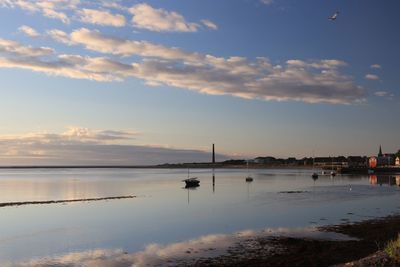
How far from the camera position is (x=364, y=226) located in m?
37.7

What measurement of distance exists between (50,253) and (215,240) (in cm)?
1130

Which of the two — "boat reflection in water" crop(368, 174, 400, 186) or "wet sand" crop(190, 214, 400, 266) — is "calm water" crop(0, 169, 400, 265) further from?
"boat reflection in water" crop(368, 174, 400, 186)

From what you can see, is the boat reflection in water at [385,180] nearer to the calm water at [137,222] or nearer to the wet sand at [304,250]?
the calm water at [137,222]

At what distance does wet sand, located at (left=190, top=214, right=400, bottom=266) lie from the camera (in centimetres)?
2444

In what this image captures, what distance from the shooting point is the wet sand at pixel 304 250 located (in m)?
24.4

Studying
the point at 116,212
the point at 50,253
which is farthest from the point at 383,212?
the point at 50,253

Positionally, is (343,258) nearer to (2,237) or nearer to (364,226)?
(364,226)

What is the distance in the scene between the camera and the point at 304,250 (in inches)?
1084

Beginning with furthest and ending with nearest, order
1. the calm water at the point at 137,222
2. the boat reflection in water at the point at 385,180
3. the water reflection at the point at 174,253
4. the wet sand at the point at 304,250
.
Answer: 1. the boat reflection in water at the point at 385,180
2. the calm water at the point at 137,222
3. the water reflection at the point at 174,253
4. the wet sand at the point at 304,250

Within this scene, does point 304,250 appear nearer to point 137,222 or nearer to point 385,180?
point 137,222

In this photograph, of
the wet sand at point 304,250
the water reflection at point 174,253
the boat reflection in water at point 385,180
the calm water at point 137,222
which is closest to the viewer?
the wet sand at point 304,250

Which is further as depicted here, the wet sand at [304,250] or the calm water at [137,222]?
the calm water at [137,222]

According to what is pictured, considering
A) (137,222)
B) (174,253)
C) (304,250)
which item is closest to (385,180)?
(137,222)

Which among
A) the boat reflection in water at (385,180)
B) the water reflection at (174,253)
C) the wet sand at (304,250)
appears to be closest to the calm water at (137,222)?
the water reflection at (174,253)
